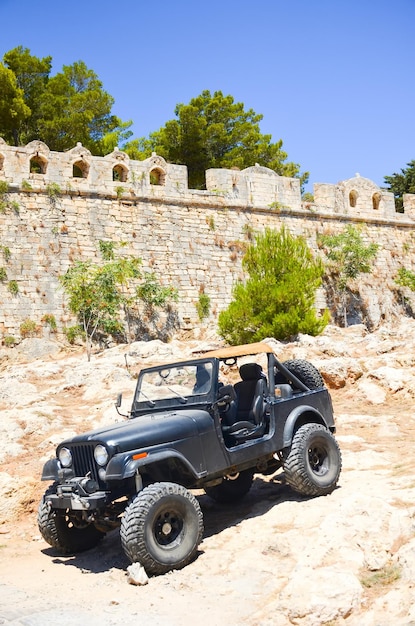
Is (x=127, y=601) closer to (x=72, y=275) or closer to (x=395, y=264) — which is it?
(x=72, y=275)

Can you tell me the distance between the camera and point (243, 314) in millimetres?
17828

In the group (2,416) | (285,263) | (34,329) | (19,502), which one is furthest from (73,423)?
(285,263)

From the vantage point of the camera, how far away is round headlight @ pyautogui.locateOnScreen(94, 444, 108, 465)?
585cm

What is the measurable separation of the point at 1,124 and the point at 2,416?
2067cm

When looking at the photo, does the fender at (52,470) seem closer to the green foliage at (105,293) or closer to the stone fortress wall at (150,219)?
the green foliage at (105,293)

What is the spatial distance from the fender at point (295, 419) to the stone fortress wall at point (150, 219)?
39.1 ft

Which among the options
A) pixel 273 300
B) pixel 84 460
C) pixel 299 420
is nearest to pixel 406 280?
pixel 273 300

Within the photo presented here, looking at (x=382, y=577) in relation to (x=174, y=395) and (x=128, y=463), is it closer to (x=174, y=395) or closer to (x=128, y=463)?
(x=128, y=463)

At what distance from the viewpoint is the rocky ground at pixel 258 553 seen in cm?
468

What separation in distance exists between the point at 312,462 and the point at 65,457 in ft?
8.93

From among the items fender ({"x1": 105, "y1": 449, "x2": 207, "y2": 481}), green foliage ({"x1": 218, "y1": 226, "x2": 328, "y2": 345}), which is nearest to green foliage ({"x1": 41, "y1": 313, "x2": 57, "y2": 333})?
green foliage ({"x1": 218, "y1": 226, "x2": 328, "y2": 345})

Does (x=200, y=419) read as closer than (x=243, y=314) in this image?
Yes

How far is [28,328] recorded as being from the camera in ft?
58.4

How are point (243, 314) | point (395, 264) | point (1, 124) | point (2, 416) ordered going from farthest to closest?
point (1, 124)
point (395, 264)
point (243, 314)
point (2, 416)
